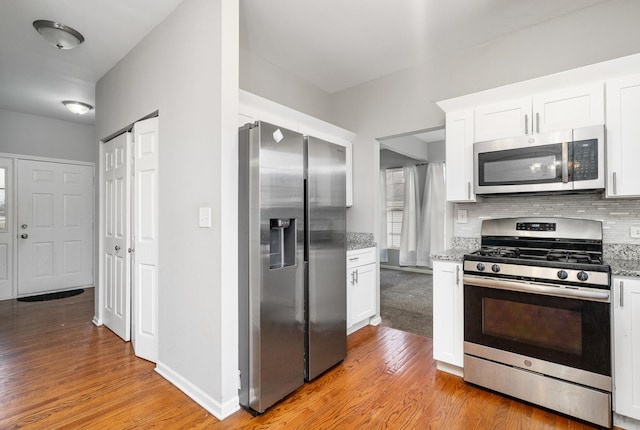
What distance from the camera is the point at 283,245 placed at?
2.18 m

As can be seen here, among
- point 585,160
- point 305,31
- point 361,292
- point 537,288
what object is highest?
point 305,31

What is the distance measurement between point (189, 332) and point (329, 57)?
2737mm

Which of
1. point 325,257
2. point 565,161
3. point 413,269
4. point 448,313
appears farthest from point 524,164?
point 413,269

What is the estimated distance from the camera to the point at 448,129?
8.53 feet

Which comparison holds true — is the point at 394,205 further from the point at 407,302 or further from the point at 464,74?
the point at 464,74

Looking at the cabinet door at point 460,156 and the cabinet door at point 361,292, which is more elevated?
the cabinet door at point 460,156

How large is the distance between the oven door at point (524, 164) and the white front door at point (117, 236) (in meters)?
3.04

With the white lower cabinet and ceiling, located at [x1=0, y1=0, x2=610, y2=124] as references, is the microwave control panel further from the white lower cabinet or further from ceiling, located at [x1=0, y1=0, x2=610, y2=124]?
the white lower cabinet

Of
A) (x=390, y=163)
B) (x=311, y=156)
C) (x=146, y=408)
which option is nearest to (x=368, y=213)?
(x=311, y=156)

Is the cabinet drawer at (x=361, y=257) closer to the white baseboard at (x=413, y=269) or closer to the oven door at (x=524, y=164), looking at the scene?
the oven door at (x=524, y=164)

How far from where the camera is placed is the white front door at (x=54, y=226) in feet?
14.9

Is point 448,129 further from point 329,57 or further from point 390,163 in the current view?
point 390,163

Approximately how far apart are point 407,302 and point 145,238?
340cm

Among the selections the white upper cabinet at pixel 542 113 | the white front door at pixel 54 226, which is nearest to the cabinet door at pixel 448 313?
the white upper cabinet at pixel 542 113
